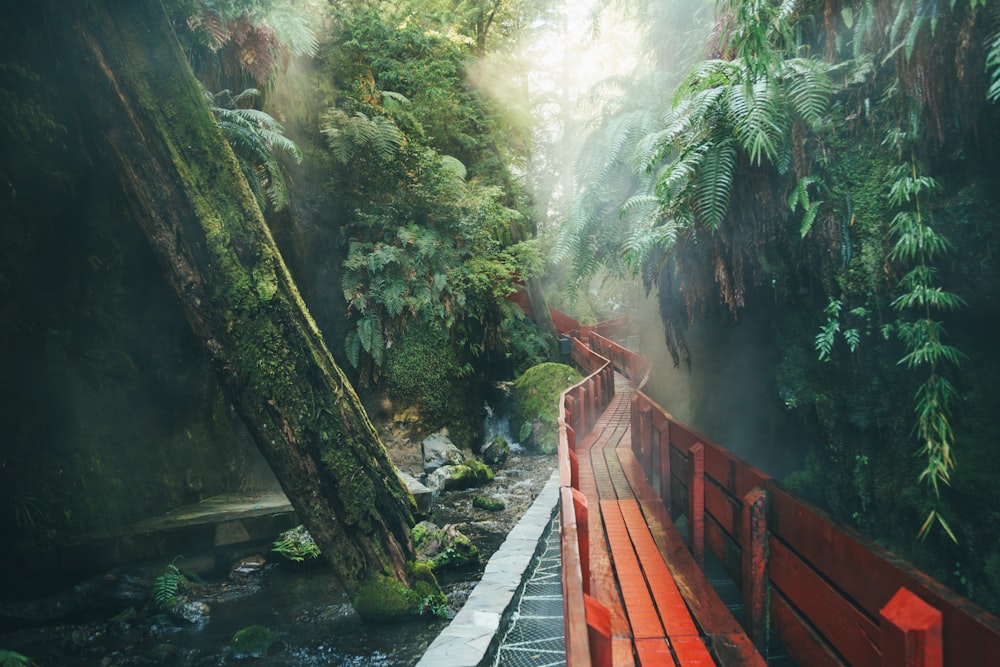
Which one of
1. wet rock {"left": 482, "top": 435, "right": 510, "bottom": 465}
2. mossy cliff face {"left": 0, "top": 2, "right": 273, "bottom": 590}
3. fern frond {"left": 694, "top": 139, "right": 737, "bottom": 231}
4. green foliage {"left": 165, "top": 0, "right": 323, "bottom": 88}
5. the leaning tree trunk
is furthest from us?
wet rock {"left": 482, "top": 435, "right": 510, "bottom": 465}

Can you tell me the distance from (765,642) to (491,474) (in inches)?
315

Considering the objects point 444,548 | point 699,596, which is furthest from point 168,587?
point 699,596

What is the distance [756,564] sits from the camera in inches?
120

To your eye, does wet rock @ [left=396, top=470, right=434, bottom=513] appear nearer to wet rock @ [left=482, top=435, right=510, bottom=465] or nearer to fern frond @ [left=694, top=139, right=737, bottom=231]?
wet rock @ [left=482, top=435, right=510, bottom=465]

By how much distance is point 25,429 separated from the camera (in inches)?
257

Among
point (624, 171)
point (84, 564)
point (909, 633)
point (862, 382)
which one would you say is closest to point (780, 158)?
point (862, 382)

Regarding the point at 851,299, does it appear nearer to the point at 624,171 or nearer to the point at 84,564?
the point at 624,171

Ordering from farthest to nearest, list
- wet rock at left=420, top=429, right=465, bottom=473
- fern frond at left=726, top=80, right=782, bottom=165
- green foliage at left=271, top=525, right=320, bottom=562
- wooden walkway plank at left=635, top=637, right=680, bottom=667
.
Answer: wet rock at left=420, top=429, right=465, bottom=473 < green foliage at left=271, top=525, right=320, bottom=562 < fern frond at left=726, top=80, right=782, bottom=165 < wooden walkway plank at left=635, top=637, right=680, bottom=667

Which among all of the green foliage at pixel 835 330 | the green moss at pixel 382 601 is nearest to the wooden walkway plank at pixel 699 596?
the green foliage at pixel 835 330

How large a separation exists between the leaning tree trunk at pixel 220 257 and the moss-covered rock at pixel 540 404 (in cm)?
778

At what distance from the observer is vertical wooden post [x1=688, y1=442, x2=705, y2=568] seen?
4051mm

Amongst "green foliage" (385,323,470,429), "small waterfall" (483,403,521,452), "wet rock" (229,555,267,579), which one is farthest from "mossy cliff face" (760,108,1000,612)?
"small waterfall" (483,403,521,452)

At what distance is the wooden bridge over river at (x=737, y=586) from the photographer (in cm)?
171

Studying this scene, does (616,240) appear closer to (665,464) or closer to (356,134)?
(665,464)
